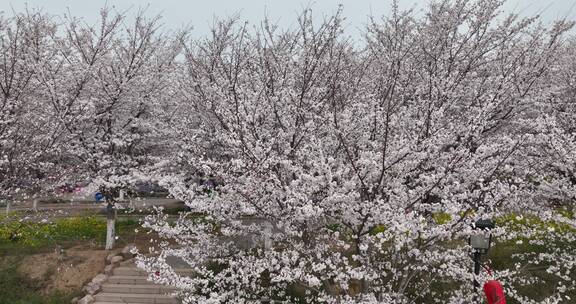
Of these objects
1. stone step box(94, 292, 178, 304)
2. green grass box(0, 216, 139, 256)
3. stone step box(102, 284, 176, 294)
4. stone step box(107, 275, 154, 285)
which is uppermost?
green grass box(0, 216, 139, 256)

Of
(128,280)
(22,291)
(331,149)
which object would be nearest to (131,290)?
(128,280)

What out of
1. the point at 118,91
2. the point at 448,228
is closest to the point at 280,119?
the point at 448,228

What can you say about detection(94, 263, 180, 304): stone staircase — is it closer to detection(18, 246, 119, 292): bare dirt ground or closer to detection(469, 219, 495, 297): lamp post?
detection(18, 246, 119, 292): bare dirt ground

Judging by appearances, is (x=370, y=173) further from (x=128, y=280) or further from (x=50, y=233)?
(x=50, y=233)

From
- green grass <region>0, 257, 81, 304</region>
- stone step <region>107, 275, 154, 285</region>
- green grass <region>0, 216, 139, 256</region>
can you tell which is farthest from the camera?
green grass <region>0, 216, 139, 256</region>

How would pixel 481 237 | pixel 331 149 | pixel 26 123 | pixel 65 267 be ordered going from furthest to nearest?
pixel 65 267
pixel 26 123
pixel 331 149
pixel 481 237

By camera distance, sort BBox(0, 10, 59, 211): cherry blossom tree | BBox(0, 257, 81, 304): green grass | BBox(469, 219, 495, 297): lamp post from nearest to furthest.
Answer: BBox(469, 219, 495, 297): lamp post
BBox(0, 10, 59, 211): cherry blossom tree
BBox(0, 257, 81, 304): green grass

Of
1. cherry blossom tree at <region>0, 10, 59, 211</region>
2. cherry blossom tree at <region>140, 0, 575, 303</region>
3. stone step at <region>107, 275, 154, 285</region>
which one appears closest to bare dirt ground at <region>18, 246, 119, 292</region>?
stone step at <region>107, 275, 154, 285</region>

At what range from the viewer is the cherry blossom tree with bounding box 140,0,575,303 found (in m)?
7.40

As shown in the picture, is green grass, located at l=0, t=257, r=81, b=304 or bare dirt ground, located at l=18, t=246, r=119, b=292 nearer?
green grass, located at l=0, t=257, r=81, b=304

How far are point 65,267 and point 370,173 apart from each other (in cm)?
1001

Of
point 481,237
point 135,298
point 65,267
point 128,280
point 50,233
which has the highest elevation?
point 481,237

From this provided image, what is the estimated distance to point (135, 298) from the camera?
486 inches

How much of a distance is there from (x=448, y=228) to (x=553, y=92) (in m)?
8.21
